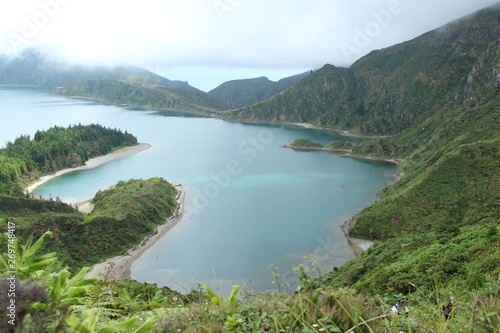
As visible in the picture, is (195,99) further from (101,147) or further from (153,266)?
(153,266)

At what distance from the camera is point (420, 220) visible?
27.0 meters

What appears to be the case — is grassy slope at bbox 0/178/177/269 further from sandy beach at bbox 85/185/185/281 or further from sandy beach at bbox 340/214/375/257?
sandy beach at bbox 340/214/375/257

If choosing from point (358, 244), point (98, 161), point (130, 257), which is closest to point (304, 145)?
point (98, 161)

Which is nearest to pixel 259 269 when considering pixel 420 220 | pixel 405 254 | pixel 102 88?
pixel 405 254

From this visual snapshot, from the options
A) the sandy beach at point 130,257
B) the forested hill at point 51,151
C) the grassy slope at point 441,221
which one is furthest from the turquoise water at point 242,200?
the forested hill at point 51,151

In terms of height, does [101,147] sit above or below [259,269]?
above

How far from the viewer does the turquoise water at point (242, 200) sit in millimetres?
23956

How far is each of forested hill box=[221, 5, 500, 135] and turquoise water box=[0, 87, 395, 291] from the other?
128 feet

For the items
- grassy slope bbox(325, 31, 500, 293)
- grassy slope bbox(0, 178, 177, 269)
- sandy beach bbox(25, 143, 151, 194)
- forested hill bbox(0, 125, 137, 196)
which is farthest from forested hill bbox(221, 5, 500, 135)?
grassy slope bbox(0, 178, 177, 269)

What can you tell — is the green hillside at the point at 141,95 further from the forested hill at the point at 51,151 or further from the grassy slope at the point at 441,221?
the grassy slope at the point at 441,221

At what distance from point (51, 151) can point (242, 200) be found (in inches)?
1357

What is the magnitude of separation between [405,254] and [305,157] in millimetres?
45792

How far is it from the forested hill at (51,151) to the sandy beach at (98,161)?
86cm

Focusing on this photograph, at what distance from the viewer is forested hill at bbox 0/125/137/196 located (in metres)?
43.4
